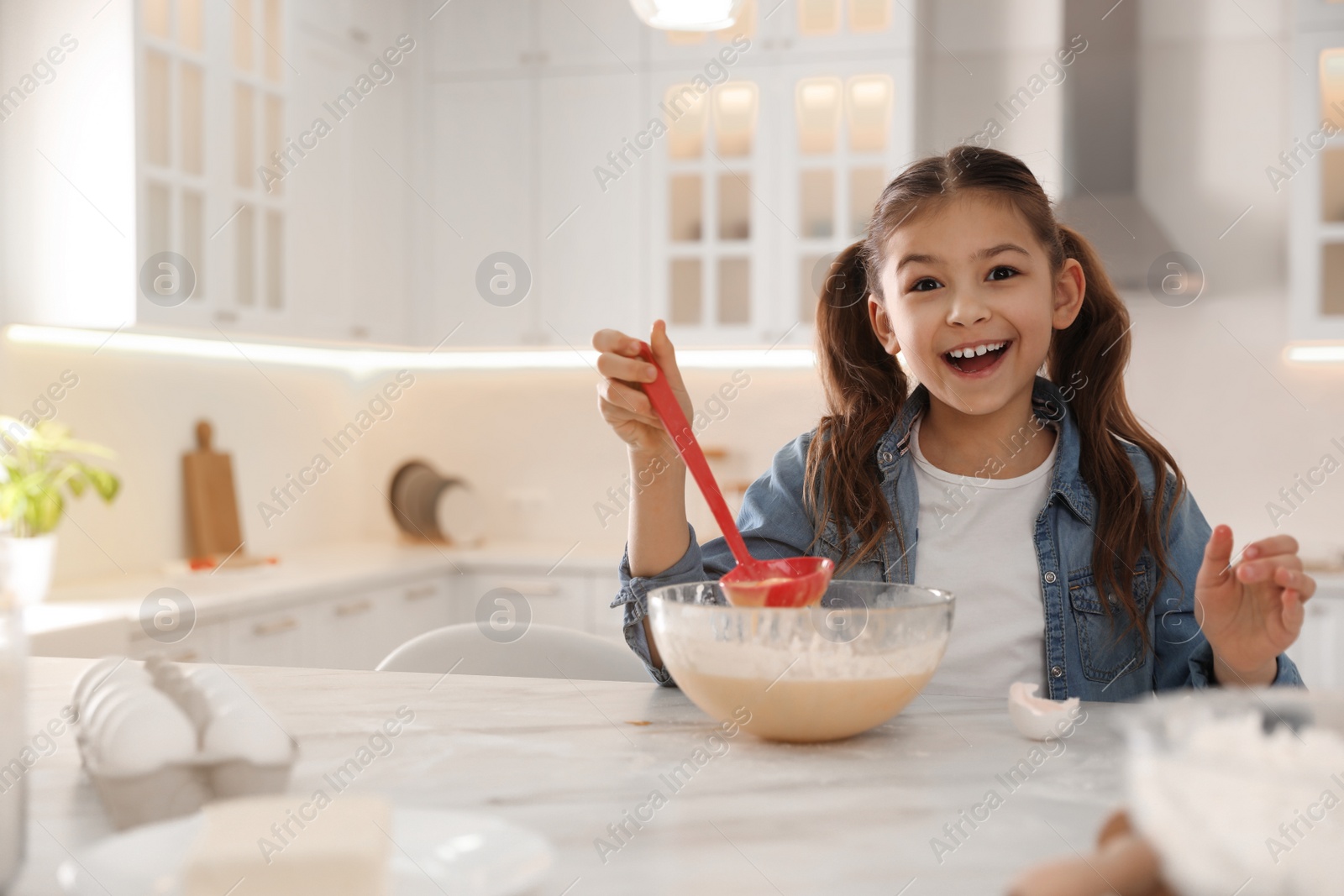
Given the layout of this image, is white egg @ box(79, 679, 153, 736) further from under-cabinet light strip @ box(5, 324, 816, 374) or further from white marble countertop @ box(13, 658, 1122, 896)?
under-cabinet light strip @ box(5, 324, 816, 374)

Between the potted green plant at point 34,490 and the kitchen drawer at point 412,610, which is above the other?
the potted green plant at point 34,490

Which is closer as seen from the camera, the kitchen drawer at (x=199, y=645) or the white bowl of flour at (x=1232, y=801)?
the white bowl of flour at (x=1232, y=801)

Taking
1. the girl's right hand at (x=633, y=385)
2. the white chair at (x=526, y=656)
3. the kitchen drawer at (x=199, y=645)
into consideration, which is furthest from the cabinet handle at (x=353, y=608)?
the girl's right hand at (x=633, y=385)

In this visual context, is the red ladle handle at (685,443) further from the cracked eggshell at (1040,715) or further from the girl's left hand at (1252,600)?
the girl's left hand at (1252,600)

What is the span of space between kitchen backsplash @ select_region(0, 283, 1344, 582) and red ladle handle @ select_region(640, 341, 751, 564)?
2095 mm

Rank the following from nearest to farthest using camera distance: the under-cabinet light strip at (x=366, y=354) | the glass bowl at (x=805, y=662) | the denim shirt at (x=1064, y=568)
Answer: the glass bowl at (x=805, y=662), the denim shirt at (x=1064, y=568), the under-cabinet light strip at (x=366, y=354)

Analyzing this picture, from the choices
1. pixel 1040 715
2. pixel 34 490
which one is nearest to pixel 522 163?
pixel 34 490

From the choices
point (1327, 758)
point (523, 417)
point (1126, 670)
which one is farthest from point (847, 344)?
point (523, 417)

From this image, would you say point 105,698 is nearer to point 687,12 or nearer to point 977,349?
point 977,349

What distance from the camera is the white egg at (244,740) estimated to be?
64cm

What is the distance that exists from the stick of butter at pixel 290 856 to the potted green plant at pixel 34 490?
6.48ft

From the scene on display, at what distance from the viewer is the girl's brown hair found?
125 centimetres

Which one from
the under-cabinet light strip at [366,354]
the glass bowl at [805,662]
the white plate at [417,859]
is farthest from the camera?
the under-cabinet light strip at [366,354]

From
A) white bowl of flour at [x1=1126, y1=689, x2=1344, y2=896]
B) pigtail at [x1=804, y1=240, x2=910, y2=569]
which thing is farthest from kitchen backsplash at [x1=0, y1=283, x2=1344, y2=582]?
white bowl of flour at [x1=1126, y1=689, x2=1344, y2=896]
